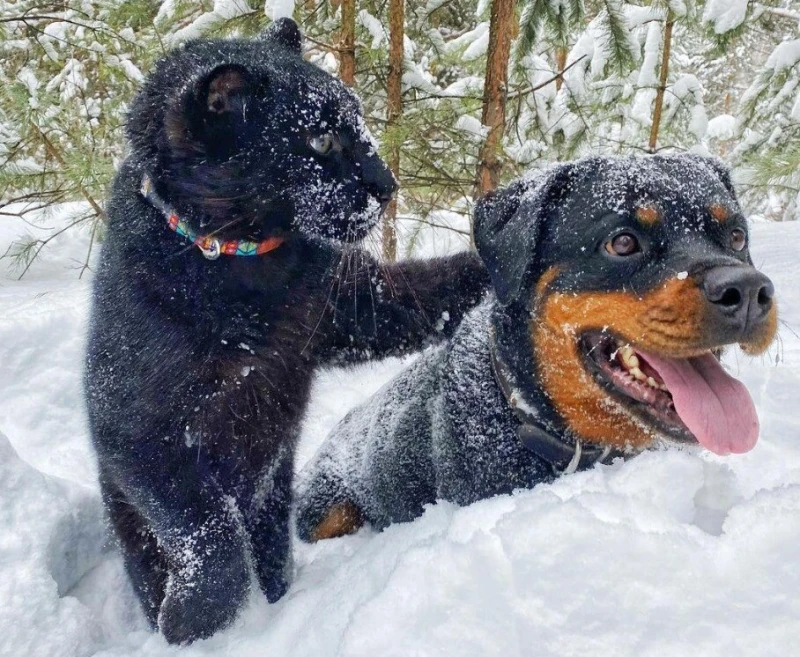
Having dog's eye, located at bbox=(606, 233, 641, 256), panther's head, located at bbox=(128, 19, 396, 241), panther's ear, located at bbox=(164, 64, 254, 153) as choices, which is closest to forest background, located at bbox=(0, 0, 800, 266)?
panther's head, located at bbox=(128, 19, 396, 241)

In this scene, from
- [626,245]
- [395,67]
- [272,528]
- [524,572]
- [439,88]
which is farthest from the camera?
[439,88]

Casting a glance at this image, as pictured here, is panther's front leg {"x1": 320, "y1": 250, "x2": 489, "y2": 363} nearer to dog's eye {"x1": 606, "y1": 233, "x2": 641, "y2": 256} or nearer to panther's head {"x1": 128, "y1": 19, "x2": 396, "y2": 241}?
panther's head {"x1": 128, "y1": 19, "x2": 396, "y2": 241}

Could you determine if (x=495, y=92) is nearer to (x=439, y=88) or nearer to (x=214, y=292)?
(x=439, y=88)

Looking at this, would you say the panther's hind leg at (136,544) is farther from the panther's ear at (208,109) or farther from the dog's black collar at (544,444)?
the dog's black collar at (544,444)

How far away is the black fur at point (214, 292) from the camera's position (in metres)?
2.21

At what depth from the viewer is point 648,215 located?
2121mm

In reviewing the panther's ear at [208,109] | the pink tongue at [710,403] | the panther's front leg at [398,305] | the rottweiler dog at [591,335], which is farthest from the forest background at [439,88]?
the pink tongue at [710,403]

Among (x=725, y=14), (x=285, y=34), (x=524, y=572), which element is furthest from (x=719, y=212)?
(x=725, y=14)

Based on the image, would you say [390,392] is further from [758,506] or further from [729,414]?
[758,506]

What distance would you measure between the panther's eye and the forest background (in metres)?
0.99

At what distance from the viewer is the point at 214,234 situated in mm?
2215

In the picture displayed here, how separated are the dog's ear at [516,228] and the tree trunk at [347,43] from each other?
8.79 ft

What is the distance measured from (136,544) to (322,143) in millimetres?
1735

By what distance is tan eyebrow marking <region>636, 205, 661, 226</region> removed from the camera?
2.12 meters
